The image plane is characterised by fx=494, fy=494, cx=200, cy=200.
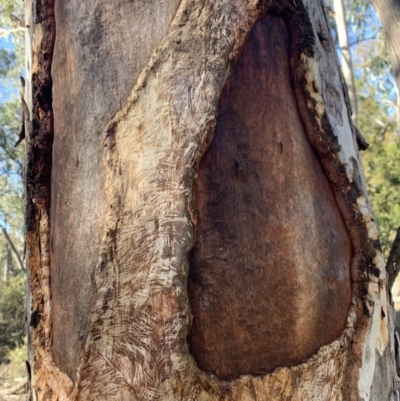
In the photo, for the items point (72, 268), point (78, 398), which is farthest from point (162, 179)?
point (78, 398)

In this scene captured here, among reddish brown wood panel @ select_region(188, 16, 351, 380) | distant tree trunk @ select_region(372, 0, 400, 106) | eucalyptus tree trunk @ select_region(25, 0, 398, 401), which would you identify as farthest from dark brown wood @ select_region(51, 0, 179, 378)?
distant tree trunk @ select_region(372, 0, 400, 106)

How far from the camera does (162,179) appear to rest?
77 cm

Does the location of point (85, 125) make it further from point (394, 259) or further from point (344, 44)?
point (344, 44)

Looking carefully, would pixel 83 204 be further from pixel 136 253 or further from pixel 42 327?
pixel 42 327

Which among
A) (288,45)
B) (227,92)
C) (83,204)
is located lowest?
(83,204)

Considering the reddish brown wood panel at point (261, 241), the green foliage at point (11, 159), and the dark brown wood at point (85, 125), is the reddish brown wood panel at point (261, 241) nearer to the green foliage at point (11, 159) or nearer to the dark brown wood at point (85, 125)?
the dark brown wood at point (85, 125)

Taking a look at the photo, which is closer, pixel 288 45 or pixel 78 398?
pixel 78 398

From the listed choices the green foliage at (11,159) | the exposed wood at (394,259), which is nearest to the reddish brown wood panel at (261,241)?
the exposed wood at (394,259)

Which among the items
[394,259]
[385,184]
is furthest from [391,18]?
[385,184]

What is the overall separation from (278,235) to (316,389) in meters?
0.25

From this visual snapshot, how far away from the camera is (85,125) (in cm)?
87

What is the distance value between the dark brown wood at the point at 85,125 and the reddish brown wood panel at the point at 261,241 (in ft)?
0.55

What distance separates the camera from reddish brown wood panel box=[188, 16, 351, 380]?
0.79 m

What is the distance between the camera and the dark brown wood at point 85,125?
0.83 m
